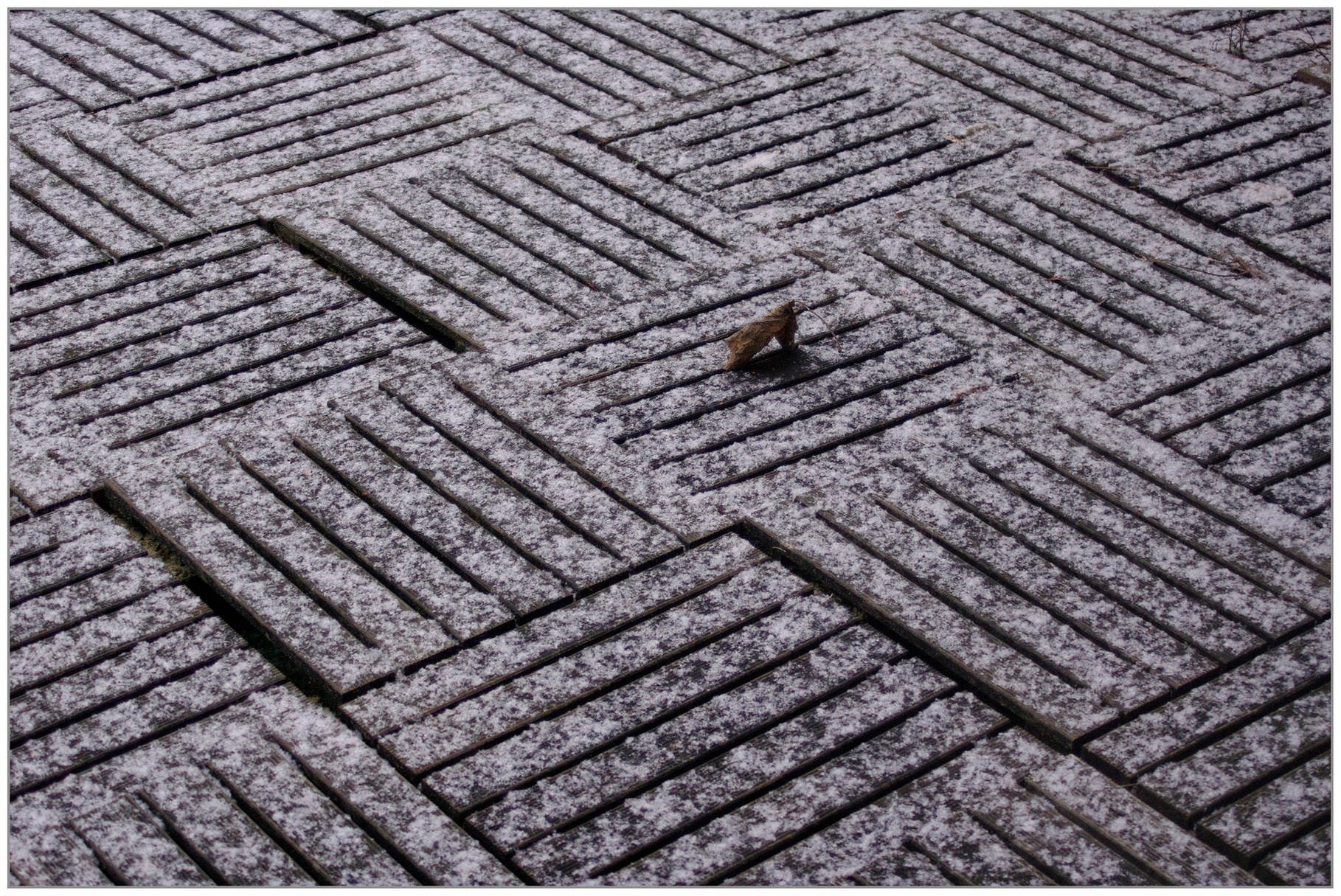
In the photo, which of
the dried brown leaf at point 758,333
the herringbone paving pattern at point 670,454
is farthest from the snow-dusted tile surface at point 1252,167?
the dried brown leaf at point 758,333

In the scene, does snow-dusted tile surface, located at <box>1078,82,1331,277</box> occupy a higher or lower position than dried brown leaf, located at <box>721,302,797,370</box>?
higher

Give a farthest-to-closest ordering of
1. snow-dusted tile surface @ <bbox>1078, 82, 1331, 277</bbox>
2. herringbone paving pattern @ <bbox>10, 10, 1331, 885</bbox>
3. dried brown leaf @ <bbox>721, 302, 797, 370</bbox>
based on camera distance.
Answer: snow-dusted tile surface @ <bbox>1078, 82, 1331, 277</bbox>
dried brown leaf @ <bbox>721, 302, 797, 370</bbox>
herringbone paving pattern @ <bbox>10, 10, 1331, 885</bbox>

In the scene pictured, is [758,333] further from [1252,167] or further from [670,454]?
[1252,167]

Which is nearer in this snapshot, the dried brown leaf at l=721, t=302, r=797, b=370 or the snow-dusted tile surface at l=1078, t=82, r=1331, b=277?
the dried brown leaf at l=721, t=302, r=797, b=370

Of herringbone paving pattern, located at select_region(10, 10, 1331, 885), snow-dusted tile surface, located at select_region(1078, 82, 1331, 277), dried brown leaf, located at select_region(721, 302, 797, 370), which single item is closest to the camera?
herringbone paving pattern, located at select_region(10, 10, 1331, 885)

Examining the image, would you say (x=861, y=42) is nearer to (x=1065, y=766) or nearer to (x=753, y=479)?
(x=753, y=479)

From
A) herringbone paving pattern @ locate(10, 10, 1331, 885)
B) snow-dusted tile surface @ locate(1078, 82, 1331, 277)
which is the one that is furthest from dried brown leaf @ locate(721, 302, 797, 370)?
snow-dusted tile surface @ locate(1078, 82, 1331, 277)

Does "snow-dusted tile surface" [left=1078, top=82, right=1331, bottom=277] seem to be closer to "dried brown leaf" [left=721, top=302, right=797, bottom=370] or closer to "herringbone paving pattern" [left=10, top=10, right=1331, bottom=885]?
"herringbone paving pattern" [left=10, top=10, right=1331, bottom=885]
